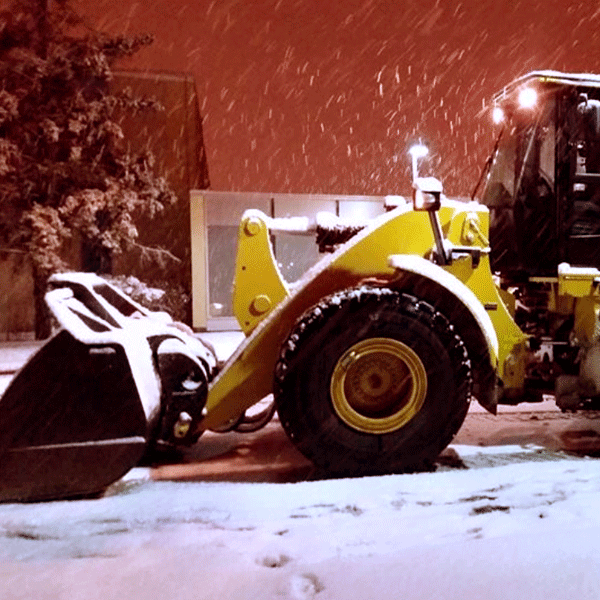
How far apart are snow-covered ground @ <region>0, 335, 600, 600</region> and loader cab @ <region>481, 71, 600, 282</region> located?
1.48 metres

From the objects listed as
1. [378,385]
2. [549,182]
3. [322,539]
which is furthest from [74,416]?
[549,182]

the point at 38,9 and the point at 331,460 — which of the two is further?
the point at 38,9

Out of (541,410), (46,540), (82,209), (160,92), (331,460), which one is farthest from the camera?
(160,92)

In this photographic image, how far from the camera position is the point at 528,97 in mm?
5137

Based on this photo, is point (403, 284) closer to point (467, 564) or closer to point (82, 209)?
point (467, 564)

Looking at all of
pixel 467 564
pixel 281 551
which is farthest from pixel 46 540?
pixel 467 564

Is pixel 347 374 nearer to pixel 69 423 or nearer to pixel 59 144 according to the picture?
pixel 69 423

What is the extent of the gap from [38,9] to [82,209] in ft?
15.4

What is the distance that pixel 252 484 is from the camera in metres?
4.44

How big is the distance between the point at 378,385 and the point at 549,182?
1909 millimetres

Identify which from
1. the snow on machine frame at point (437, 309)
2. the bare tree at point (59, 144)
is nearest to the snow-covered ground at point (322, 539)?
the snow on machine frame at point (437, 309)

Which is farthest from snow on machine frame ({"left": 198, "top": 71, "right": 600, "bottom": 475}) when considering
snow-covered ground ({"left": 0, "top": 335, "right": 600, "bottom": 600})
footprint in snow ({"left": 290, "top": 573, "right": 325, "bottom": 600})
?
footprint in snow ({"left": 290, "top": 573, "right": 325, "bottom": 600})

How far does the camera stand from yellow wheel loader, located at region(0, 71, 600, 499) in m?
3.97

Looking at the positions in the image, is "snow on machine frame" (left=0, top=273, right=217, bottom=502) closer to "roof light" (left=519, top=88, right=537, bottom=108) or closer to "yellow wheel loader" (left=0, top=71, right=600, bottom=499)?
"yellow wheel loader" (left=0, top=71, right=600, bottom=499)
